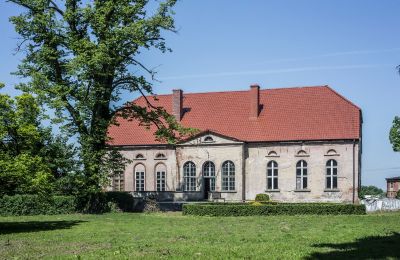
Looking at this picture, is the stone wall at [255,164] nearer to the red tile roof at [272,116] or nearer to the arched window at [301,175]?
the arched window at [301,175]

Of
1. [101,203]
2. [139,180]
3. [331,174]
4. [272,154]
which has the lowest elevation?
[101,203]

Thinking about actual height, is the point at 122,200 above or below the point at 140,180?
below

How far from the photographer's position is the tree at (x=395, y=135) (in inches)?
2163

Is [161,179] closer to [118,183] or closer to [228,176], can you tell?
[118,183]

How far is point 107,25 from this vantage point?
3222 cm

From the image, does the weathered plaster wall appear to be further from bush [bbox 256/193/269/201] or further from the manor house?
bush [bbox 256/193/269/201]

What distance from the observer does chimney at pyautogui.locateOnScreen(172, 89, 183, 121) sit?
49.8 m

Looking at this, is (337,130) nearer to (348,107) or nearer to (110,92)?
(348,107)

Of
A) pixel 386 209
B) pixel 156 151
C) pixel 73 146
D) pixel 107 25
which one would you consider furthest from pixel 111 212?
pixel 386 209

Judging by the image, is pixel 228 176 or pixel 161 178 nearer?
pixel 228 176

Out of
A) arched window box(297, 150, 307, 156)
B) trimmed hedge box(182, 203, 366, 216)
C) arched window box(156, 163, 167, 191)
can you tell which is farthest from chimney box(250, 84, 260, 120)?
trimmed hedge box(182, 203, 366, 216)

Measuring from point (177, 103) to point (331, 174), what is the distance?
1522 centimetres

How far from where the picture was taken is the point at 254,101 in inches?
1912

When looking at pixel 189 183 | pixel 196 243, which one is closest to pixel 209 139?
pixel 189 183
